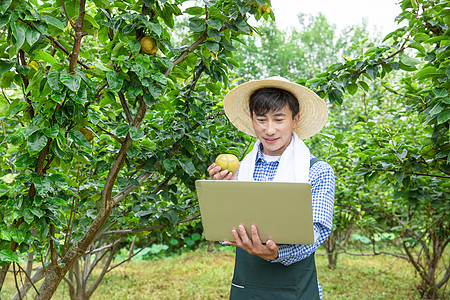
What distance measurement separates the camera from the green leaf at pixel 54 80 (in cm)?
138

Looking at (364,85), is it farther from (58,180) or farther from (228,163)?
(58,180)

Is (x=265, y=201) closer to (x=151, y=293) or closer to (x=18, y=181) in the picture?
(x=18, y=181)

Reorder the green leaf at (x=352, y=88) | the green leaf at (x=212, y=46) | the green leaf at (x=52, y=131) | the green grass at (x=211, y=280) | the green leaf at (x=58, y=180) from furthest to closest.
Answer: the green grass at (x=211, y=280), the green leaf at (x=352, y=88), the green leaf at (x=212, y=46), the green leaf at (x=58, y=180), the green leaf at (x=52, y=131)

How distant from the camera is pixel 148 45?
5.64 feet

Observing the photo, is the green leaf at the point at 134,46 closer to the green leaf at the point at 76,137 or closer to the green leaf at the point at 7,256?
the green leaf at the point at 76,137

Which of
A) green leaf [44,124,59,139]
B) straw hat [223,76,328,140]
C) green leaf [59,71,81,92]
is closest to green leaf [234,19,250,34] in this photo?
straw hat [223,76,328,140]

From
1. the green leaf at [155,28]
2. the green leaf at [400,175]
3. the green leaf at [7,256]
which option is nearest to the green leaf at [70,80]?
the green leaf at [155,28]

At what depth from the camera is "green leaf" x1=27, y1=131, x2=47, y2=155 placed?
141 cm

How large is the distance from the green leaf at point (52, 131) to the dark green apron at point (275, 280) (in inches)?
32.7

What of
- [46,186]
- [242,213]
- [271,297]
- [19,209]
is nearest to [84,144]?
[46,186]

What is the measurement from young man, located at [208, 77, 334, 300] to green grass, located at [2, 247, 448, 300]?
398 centimetres

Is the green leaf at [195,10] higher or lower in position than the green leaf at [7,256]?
higher

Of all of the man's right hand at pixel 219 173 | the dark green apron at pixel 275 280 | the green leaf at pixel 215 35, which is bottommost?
the dark green apron at pixel 275 280

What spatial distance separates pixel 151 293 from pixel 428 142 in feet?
15.1
